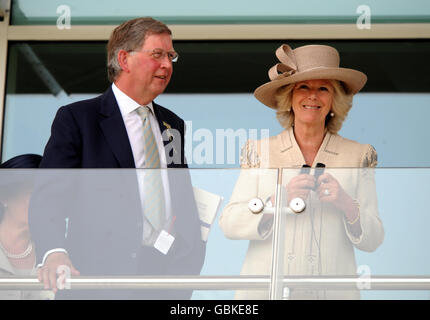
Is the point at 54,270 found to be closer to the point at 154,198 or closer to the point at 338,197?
the point at 154,198

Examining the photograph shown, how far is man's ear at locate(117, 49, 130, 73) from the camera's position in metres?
3.37

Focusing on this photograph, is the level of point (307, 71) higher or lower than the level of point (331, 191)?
higher

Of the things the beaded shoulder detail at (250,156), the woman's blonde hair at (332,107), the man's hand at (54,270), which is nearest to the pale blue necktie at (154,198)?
the man's hand at (54,270)

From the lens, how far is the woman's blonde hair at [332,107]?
3.44 meters

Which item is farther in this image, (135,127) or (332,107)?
(332,107)

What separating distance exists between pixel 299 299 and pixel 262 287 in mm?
125

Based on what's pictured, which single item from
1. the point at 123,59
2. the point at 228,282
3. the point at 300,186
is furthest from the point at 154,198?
the point at 123,59

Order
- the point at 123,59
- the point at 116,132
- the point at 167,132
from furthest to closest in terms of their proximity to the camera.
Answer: the point at 123,59, the point at 167,132, the point at 116,132

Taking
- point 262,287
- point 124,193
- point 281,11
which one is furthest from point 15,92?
point 262,287

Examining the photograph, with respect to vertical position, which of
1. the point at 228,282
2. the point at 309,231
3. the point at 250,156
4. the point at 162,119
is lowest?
the point at 228,282

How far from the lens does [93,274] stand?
264cm

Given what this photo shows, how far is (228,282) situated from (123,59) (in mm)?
1221

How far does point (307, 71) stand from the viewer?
11.2ft
